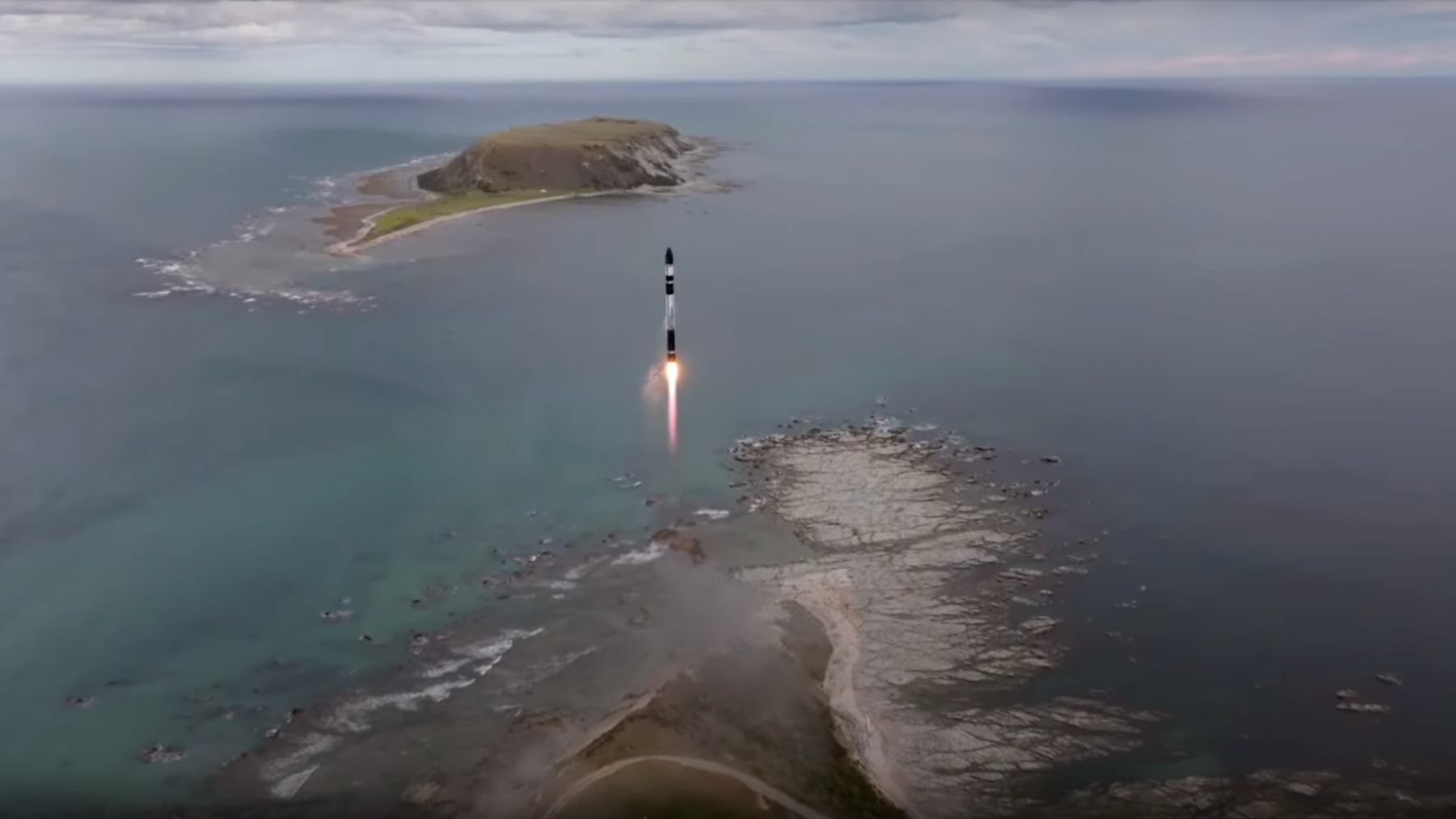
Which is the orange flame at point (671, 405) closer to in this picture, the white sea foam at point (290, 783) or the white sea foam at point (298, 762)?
the white sea foam at point (298, 762)

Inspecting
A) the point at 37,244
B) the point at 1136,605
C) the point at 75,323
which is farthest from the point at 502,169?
the point at 1136,605

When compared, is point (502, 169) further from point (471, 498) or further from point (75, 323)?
point (471, 498)

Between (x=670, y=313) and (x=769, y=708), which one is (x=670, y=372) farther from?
(x=769, y=708)

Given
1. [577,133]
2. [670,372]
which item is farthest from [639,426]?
[577,133]

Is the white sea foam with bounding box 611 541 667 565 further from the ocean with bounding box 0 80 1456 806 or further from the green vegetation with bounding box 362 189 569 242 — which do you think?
the green vegetation with bounding box 362 189 569 242

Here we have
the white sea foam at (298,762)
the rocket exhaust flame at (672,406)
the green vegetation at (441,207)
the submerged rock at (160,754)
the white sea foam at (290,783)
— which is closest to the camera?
the white sea foam at (290,783)

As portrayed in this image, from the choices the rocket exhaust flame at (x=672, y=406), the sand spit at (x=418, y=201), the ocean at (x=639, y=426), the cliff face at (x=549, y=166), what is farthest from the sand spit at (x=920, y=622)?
the cliff face at (x=549, y=166)
